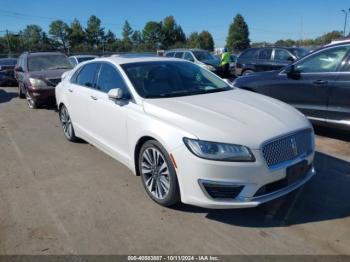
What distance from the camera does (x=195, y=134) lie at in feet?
10.8

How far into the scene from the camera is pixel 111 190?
14.3ft

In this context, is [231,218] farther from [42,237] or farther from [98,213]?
[42,237]

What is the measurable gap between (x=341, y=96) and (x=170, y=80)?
9.76 ft

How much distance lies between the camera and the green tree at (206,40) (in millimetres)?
102512

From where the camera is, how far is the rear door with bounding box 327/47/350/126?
18.4 ft

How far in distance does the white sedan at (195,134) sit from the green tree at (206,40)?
324 ft

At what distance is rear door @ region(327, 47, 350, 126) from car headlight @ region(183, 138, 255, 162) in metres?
3.24

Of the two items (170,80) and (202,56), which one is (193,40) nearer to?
(202,56)

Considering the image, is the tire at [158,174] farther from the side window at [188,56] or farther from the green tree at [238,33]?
the green tree at [238,33]

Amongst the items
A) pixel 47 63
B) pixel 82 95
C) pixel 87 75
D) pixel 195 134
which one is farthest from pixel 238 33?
pixel 195 134

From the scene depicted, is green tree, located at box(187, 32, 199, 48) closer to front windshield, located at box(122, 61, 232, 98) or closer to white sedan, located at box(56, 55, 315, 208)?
front windshield, located at box(122, 61, 232, 98)

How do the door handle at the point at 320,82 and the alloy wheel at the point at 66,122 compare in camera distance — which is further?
the alloy wheel at the point at 66,122

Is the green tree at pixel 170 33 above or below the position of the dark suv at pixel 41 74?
above

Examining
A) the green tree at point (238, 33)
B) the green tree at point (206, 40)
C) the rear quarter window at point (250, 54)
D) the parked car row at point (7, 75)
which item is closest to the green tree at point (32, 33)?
the green tree at point (206, 40)
